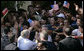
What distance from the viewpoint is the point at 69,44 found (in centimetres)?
761

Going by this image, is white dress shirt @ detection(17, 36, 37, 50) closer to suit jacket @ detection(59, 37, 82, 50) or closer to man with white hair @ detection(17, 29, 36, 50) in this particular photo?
man with white hair @ detection(17, 29, 36, 50)

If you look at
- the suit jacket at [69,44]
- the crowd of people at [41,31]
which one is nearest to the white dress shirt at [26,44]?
the crowd of people at [41,31]

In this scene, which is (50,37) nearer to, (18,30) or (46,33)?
(46,33)

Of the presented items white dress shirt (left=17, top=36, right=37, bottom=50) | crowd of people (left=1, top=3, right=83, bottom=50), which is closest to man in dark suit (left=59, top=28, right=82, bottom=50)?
crowd of people (left=1, top=3, right=83, bottom=50)

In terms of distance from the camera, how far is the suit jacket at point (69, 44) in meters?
7.61

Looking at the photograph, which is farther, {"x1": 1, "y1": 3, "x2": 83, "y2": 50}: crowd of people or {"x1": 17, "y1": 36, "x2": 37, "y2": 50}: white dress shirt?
{"x1": 17, "y1": 36, "x2": 37, "y2": 50}: white dress shirt

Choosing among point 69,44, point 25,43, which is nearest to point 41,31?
point 25,43

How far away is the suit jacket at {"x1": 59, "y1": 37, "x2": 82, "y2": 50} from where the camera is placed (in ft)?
25.0

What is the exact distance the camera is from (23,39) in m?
7.98

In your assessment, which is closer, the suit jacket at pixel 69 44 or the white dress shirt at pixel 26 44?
the suit jacket at pixel 69 44

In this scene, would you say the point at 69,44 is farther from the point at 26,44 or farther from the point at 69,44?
the point at 26,44

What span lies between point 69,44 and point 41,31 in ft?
4.14

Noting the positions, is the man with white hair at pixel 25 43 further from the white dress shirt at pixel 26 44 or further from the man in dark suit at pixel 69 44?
the man in dark suit at pixel 69 44

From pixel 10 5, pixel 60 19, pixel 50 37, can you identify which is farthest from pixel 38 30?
pixel 10 5
